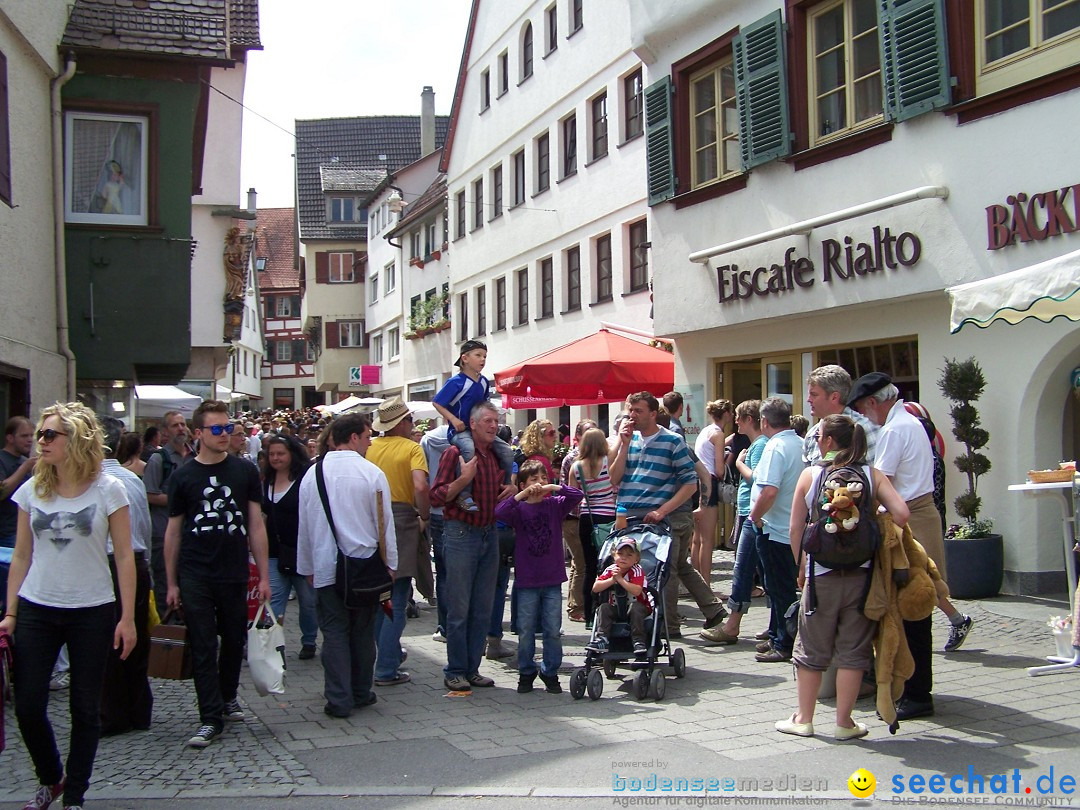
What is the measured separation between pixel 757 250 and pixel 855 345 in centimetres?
177

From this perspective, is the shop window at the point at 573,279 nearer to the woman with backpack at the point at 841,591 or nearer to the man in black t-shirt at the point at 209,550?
the man in black t-shirt at the point at 209,550

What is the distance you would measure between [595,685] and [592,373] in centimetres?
626

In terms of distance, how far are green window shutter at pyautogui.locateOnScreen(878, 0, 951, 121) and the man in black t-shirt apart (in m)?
7.82

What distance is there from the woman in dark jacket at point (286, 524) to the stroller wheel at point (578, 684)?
2.54 metres

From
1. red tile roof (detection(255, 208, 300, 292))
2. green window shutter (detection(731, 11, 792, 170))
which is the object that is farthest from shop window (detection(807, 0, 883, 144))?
red tile roof (detection(255, 208, 300, 292))

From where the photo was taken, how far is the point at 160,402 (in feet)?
72.0

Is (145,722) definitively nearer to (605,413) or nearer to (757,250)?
(757,250)

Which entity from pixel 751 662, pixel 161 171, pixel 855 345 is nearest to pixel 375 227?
pixel 161 171

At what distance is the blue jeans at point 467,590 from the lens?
7.44 m

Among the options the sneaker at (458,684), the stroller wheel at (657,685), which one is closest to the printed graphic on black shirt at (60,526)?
the sneaker at (458,684)

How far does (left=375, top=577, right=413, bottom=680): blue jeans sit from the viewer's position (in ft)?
25.8

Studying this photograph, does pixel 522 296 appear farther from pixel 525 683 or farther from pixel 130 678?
pixel 130 678

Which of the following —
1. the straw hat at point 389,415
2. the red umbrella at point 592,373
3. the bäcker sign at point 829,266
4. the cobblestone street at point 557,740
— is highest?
the bäcker sign at point 829,266

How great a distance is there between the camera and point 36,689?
5039mm
